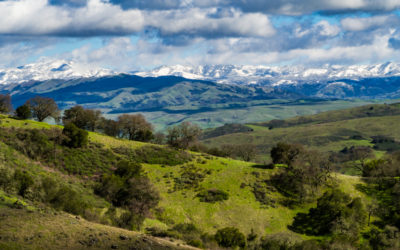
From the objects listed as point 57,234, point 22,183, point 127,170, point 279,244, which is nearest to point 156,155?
point 127,170

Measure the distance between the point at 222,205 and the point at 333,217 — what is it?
83.1 ft

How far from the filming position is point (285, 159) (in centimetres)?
10462

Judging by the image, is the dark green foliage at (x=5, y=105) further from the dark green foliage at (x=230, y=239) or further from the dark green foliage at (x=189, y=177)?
the dark green foliage at (x=230, y=239)

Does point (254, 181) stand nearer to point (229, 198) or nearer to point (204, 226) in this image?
point (229, 198)

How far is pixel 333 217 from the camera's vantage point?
76.2 metres

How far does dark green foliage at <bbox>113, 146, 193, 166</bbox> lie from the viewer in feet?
331

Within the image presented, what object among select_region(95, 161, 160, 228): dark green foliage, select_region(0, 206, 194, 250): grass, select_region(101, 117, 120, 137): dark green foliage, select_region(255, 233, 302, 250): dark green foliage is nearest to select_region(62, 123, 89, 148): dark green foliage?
select_region(95, 161, 160, 228): dark green foliage

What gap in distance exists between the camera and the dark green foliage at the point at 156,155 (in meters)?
101

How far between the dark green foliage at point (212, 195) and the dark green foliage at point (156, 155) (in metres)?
18.3

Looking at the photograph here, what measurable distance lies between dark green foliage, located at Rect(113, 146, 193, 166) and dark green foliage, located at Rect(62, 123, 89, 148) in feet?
33.5

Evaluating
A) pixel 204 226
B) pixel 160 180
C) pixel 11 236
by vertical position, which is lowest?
pixel 204 226

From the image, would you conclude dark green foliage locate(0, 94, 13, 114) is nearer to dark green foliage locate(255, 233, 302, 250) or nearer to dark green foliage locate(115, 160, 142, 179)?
dark green foliage locate(115, 160, 142, 179)

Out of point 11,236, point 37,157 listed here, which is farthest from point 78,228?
point 37,157

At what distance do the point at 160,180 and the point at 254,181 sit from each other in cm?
2578
